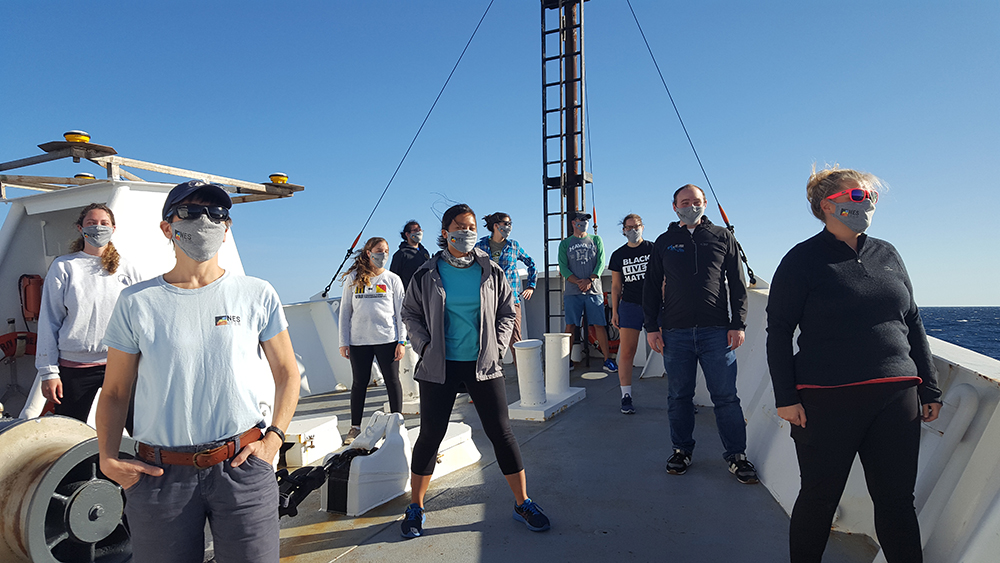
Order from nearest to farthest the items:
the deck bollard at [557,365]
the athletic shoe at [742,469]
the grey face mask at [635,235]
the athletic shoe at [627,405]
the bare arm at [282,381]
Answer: the bare arm at [282,381] < the athletic shoe at [742,469] < the athletic shoe at [627,405] < the grey face mask at [635,235] < the deck bollard at [557,365]

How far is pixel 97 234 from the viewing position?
3207mm

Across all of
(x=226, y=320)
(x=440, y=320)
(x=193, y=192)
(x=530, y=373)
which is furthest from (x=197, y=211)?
(x=530, y=373)

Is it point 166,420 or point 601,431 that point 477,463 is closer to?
point 601,431

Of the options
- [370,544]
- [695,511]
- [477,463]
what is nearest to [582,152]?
[477,463]

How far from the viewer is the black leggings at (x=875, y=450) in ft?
6.76

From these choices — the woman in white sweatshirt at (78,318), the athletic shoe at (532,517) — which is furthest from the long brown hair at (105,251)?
the athletic shoe at (532,517)

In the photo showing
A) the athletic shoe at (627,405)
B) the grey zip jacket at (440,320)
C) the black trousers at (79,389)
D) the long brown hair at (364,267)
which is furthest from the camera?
the athletic shoe at (627,405)

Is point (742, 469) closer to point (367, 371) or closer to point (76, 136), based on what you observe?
point (367, 371)

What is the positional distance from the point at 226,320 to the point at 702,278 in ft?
9.49

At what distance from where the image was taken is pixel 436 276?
2.98 metres

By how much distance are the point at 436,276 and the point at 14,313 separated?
4464mm

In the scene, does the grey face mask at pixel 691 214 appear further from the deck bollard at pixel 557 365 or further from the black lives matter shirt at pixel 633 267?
the deck bollard at pixel 557 365

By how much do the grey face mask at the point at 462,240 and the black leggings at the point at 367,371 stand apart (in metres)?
1.99

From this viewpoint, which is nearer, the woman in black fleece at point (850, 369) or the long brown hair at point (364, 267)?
the woman in black fleece at point (850, 369)
